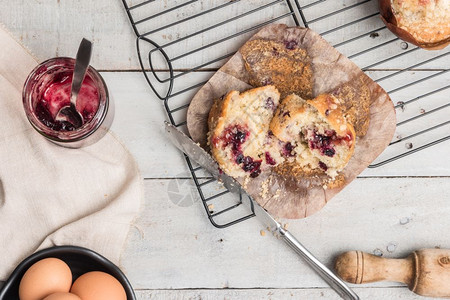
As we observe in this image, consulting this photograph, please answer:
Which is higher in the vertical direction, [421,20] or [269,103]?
[421,20]

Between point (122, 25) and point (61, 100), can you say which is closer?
point (61, 100)

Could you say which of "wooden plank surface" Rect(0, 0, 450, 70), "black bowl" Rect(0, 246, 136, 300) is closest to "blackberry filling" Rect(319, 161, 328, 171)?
"wooden plank surface" Rect(0, 0, 450, 70)

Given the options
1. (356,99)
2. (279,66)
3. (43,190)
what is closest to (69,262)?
(43,190)

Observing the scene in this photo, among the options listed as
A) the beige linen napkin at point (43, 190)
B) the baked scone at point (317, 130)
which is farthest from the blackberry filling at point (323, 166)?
the beige linen napkin at point (43, 190)

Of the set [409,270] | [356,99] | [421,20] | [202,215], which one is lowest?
[409,270]

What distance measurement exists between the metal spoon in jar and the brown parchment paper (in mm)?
383

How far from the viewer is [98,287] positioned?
1758 millimetres

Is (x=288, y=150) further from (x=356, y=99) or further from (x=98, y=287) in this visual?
(x=98, y=287)

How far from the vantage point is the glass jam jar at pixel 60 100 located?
70.6 inches

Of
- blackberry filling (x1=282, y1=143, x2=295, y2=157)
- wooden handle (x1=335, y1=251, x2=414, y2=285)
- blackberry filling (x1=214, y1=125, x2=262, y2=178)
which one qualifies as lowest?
wooden handle (x1=335, y1=251, x2=414, y2=285)

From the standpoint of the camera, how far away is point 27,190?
1954 mm

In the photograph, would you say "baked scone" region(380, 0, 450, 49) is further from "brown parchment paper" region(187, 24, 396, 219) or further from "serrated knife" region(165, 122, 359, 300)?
"serrated knife" region(165, 122, 359, 300)

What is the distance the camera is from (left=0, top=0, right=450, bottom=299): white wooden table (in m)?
2.01

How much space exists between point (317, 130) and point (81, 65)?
2.62ft
